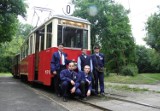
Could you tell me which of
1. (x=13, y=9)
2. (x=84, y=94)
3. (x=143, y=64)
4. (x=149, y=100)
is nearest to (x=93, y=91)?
(x=84, y=94)

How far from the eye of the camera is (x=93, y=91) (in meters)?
10.9

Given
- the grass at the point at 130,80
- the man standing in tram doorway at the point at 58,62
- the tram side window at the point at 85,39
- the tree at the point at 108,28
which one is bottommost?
the grass at the point at 130,80

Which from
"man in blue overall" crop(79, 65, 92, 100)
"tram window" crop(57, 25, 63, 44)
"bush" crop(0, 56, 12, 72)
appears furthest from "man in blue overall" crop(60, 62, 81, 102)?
"bush" crop(0, 56, 12, 72)

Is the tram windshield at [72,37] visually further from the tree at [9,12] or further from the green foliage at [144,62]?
the green foliage at [144,62]

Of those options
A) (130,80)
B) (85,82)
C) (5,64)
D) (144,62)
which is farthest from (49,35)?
(5,64)

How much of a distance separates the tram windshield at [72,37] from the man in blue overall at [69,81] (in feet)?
7.32

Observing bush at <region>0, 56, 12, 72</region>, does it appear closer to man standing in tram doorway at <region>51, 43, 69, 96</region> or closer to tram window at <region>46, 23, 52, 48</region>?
tram window at <region>46, 23, 52, 48</region>

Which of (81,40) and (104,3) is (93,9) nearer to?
(104,3)

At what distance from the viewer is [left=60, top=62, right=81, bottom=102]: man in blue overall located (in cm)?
981

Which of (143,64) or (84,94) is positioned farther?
(143,64)

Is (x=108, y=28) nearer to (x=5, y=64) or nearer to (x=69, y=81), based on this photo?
(x=69, y=81)

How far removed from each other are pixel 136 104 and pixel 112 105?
2.31 feet

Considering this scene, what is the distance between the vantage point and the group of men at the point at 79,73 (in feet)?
32.4

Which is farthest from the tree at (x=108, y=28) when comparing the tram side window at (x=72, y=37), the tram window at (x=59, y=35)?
the tram window at (x=59, y=35)
